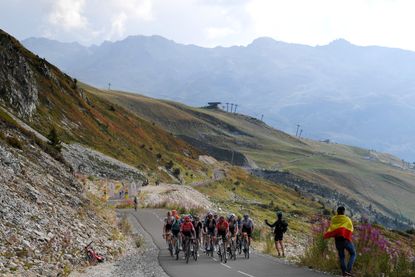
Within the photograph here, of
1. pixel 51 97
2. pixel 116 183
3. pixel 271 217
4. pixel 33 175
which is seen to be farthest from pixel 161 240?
pixel 51 97

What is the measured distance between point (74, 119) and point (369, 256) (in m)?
63.0

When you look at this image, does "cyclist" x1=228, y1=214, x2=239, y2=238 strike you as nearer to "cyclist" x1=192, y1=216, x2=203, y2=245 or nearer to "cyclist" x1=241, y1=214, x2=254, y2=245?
"cyclist" x1=241, y1=214, x2=254, y2=245

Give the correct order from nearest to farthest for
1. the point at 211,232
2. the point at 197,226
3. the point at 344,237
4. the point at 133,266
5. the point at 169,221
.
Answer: the point at 344,237 < the point at 133,266 < the point at 197,226 < the point at 211,232 < the point at 169,221

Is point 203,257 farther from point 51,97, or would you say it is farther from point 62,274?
point 51,97

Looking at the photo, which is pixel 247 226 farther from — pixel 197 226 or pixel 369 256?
pixel 369 256

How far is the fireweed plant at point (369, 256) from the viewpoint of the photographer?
15352 mm

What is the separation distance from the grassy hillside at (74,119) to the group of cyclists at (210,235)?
35.1 metres

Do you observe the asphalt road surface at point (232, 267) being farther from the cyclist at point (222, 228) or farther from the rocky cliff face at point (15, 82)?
the rocky cliff face at point (15, 82)

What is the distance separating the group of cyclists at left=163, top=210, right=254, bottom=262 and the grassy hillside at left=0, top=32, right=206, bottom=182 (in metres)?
35.1

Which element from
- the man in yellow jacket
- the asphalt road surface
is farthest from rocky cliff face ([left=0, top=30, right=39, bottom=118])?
the man in yellow jacket

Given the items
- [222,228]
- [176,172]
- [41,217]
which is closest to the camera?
[41,217]

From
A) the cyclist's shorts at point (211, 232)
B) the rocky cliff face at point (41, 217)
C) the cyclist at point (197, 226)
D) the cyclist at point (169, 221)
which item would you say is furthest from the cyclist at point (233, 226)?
the rocky cliff face at point (41, 217)

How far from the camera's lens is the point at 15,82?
59625mm

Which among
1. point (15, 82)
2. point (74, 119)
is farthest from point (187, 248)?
point (74, 119)
